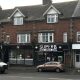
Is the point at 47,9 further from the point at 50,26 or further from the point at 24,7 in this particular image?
the point at 24,7

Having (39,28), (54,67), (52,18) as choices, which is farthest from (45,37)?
(54,67)

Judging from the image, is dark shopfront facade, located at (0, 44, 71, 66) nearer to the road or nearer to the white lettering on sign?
the white lettering on sign

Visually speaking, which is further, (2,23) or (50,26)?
(2,23)

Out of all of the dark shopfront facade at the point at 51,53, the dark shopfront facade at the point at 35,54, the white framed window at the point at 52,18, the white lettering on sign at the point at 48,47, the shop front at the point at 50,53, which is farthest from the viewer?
the white framed window at the point at 52,18

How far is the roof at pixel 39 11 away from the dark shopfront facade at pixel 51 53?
4.94 meters

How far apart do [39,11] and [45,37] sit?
5.77 metres

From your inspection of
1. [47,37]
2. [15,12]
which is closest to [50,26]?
[47,37]

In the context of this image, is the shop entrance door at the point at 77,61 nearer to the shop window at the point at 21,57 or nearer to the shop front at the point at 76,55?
the shop front at the point at 76,55

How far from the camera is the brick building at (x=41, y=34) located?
60.2m

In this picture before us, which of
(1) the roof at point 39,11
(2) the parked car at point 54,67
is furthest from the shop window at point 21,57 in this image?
(2) the parked car at point 54,67

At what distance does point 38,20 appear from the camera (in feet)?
208

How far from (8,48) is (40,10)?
874 cm

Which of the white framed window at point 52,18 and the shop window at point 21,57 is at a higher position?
the white framed window at point 52,18

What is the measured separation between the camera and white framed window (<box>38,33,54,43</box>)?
6200 centimetres
